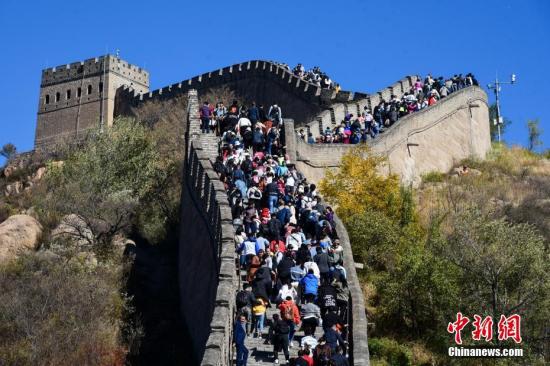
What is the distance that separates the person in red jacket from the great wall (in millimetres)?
1024

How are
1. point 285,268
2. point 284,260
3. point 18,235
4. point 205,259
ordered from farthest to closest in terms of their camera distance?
point 18,235 < point 205,259 < point 284,260 < point 285,268

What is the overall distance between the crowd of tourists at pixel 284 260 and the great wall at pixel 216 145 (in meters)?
0.36

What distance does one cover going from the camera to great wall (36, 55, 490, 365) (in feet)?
58.6

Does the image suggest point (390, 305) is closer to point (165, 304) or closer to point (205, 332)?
point (205, 332)

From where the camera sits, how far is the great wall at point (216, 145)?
1786 cm

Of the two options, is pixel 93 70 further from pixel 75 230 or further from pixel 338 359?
pixel 338 359

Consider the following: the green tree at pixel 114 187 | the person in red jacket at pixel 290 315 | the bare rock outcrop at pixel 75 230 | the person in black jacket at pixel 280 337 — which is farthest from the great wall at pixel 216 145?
the bare rock outcrop at pixel 75 230

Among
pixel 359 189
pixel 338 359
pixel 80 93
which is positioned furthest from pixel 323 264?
pixel 80 93

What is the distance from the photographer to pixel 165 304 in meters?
29.5

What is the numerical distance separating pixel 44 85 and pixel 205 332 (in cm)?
5361

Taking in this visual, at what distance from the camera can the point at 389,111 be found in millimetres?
38938

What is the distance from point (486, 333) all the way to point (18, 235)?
67.6 feet

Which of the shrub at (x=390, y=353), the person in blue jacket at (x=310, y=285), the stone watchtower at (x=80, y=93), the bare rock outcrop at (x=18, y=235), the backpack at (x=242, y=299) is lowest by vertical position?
the shrub at (x=390, y=353)

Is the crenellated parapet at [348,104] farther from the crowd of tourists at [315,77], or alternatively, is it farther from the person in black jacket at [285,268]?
the person in black jacket at [285,268]
